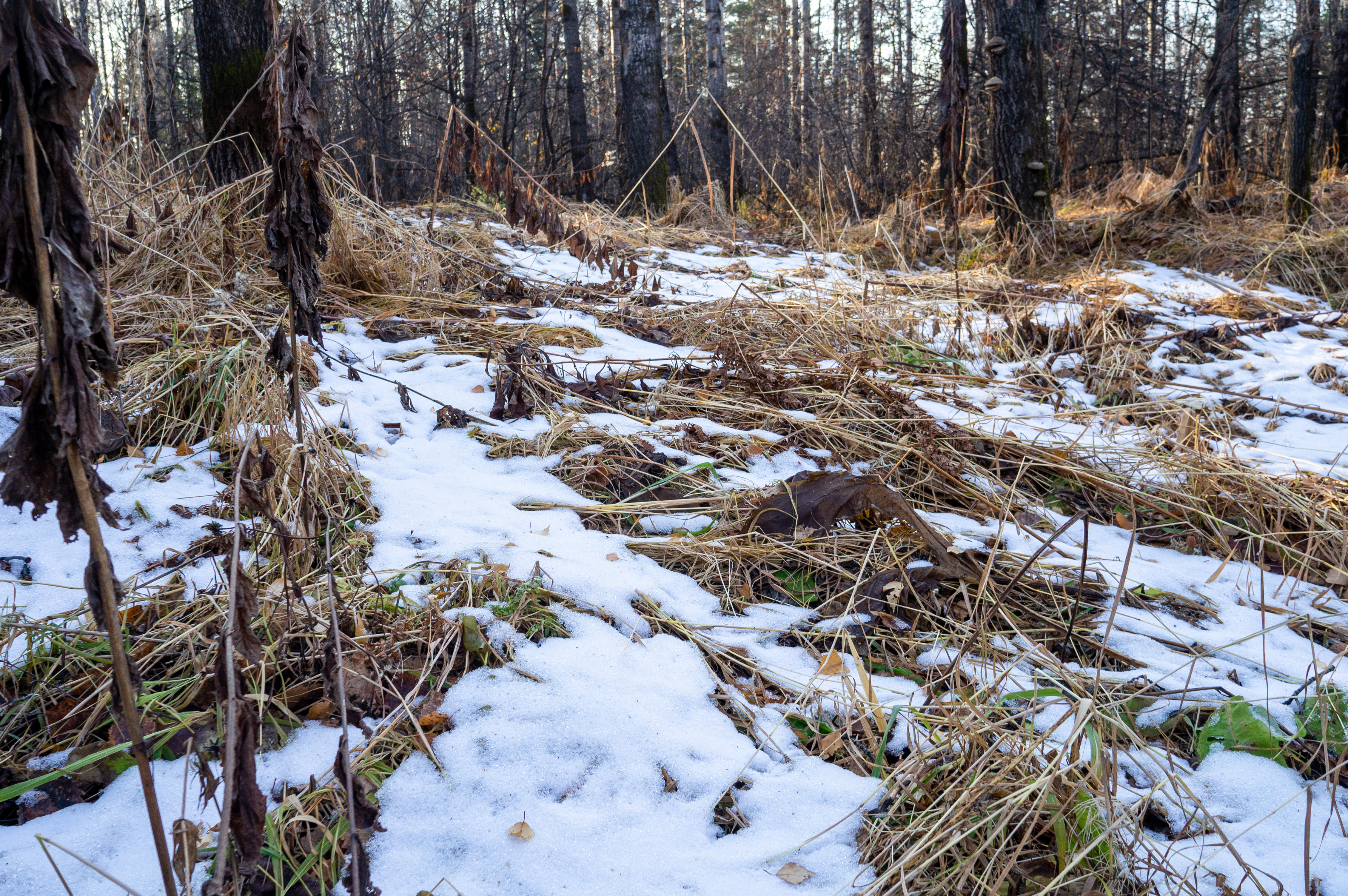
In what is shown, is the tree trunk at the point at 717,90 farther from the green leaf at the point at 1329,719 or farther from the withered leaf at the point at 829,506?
the green leaf at the point at 1329,719

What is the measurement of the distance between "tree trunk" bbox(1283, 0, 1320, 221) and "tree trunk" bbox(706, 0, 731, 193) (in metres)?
Answer: 4.91

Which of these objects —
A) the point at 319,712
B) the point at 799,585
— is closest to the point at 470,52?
the point at 799,585

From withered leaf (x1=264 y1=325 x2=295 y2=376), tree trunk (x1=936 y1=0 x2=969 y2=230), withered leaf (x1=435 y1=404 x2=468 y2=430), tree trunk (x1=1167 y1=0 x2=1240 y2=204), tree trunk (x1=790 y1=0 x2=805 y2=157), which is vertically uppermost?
tree trunk (x1=790 y1=0 x2=805 y2=157)

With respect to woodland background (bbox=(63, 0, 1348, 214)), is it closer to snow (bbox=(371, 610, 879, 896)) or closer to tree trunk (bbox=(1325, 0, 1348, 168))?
tree trunk (bbox=(1325, 0, 1348, 168))

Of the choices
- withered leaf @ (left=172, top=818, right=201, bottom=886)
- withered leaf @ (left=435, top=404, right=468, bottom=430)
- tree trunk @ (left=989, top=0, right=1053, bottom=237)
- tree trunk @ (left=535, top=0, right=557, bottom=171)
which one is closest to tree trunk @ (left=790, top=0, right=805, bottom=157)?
tree trunk @ (left=535, top=0, right=557, bottom=171)

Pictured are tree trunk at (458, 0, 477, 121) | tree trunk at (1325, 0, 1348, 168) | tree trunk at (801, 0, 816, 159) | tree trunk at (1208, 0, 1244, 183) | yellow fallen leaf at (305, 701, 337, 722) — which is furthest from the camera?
tree trunk at (801, 0, 816, 159)

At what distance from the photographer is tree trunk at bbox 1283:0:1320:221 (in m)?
5.00

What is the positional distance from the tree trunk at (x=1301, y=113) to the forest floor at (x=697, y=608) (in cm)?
295

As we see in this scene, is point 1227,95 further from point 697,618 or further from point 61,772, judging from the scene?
point 61,772

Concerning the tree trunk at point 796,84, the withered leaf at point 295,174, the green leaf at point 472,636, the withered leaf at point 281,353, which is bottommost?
the green leaf at point 472,636

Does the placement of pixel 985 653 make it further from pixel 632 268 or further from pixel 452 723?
pixel 632 268

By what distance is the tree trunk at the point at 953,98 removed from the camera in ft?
9.93

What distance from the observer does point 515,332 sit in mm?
2951

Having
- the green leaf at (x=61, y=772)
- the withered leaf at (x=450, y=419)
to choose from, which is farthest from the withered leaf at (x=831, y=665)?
the withered leaf at (x=450, y=419)
